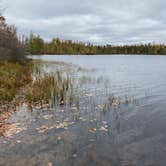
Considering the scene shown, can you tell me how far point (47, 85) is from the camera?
1972 cm

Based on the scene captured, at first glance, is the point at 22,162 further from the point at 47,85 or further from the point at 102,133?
the point at 47,85

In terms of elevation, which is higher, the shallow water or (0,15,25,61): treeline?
(0,15,25,61): treeline

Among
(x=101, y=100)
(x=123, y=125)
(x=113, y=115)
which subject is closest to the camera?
(x=123, y=125)

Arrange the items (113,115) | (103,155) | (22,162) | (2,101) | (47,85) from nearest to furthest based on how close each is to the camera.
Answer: (22,162)
(103,155)
(113,115)
(2,101)
(47,85)

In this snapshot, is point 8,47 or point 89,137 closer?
point 89,137

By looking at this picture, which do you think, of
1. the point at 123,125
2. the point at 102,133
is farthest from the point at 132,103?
the point at 102,133

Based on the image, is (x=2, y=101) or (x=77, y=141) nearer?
(x=77, y=141)

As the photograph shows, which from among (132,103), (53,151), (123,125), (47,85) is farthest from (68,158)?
(47,85)

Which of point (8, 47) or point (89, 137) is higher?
point (8, 47)

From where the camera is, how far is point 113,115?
1302 centimetres

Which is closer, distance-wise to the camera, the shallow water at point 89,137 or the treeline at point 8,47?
the shallow water at point 89,137

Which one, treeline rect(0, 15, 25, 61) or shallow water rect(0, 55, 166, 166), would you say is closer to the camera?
shallow water rect(0, 55, 166, 166)

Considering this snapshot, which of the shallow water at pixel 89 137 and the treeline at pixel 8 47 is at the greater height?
the treeline at pixel 8 47

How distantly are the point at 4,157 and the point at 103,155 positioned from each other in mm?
3327
